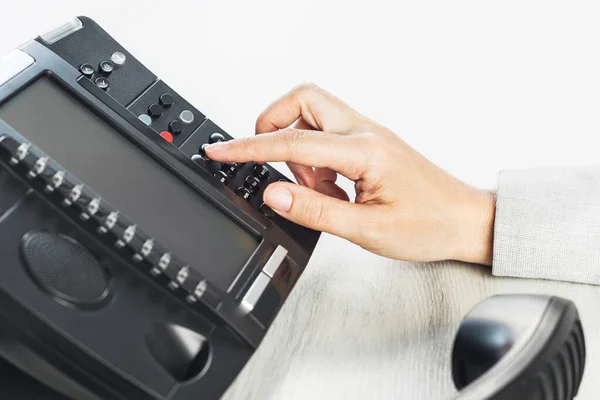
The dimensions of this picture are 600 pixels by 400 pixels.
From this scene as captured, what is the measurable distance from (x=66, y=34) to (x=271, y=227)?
23 cm

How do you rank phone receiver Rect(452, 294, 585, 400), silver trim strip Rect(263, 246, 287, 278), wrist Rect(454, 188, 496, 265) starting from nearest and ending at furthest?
phone receiver Rect(452, 294, 585, 400)
silver trim strip Rect(263, 246, 287, 278)
wrist Rect(454, 188, 496, 265)

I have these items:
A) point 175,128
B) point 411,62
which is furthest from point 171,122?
point 411,62

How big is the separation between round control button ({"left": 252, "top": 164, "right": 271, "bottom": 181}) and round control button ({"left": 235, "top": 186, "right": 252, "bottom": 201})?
0.03 metres

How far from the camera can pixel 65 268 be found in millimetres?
406

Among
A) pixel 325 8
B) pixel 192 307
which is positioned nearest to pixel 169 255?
pixel 192 307

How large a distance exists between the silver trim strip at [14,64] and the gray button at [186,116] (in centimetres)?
14

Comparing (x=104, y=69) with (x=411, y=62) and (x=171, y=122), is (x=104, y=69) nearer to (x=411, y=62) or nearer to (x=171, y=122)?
(x=171, y=122)

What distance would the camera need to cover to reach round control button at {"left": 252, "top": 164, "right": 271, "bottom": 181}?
1.86ft

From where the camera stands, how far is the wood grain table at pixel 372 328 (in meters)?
0.46

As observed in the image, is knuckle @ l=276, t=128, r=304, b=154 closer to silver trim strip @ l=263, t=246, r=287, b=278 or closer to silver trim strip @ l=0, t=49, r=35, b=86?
silver trim strip @ l=263, t=246, r=287, b=278

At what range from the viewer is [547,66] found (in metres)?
0.95

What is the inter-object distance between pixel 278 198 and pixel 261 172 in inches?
2.1

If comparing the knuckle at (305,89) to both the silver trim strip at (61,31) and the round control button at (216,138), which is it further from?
the silver trim strip at (61,31)

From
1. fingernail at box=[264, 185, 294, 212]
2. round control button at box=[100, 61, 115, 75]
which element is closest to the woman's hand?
fingernail at box=[264, 185, 294, 212]
